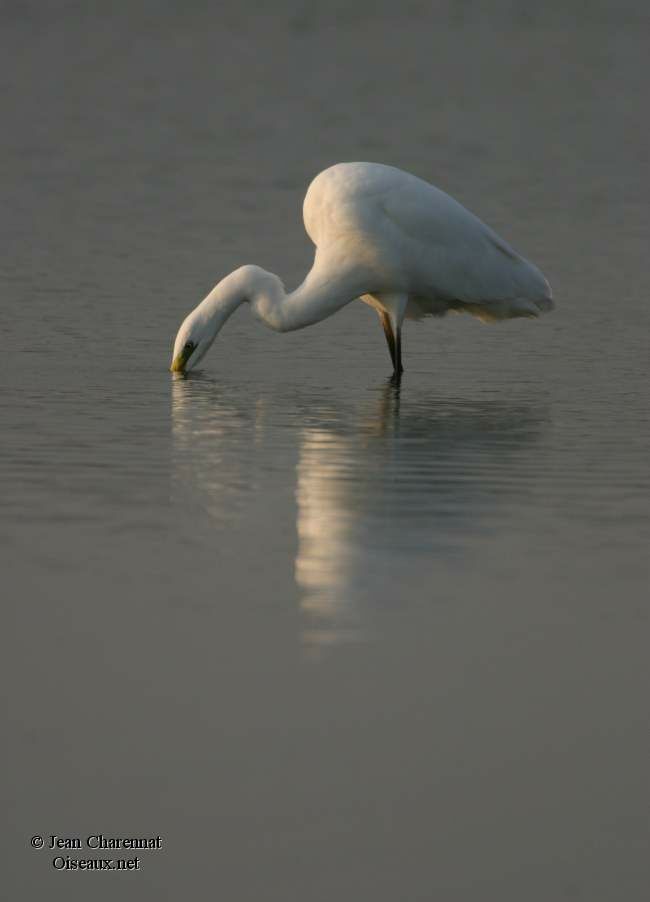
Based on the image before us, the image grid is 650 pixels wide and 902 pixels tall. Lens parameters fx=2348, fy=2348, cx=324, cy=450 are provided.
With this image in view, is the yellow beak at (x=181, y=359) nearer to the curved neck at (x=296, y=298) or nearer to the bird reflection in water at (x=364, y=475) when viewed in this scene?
the bird reflection in water at (x=364, y=475)

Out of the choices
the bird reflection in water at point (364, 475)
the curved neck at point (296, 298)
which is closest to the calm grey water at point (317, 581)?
the bird reflection in water at point (364, 475)

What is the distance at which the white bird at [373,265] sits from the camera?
52.5ft

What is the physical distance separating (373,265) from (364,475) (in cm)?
432

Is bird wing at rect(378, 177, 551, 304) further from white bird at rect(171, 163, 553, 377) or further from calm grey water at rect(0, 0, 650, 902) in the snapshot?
calm grey water at rect(0, 0, 650, 902)

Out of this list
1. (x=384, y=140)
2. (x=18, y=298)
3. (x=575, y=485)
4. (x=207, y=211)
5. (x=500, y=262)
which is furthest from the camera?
(x=384, y=140)

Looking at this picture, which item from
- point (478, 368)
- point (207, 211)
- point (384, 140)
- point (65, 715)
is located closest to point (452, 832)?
point (65, 715)

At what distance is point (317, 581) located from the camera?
9.15 m

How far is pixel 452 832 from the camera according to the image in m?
6.57

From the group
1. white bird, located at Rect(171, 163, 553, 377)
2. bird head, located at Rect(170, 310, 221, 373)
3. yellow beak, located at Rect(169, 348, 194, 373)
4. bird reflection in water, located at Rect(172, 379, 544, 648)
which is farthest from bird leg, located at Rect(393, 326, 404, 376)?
yellow beak, located at Rect(169, 348, 194, 373)

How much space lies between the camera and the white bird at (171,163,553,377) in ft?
52.5

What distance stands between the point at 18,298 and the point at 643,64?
3309cm

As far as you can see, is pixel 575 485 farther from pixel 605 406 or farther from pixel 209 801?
pixel 209 801

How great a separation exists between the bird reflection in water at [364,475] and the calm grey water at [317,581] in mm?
34

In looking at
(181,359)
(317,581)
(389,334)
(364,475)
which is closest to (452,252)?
(389,334)
